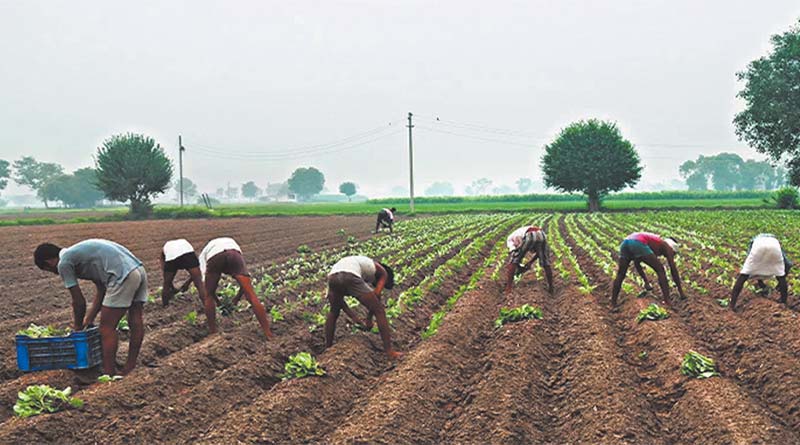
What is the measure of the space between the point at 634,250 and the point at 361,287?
534cm

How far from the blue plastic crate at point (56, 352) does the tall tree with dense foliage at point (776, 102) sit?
49.1m

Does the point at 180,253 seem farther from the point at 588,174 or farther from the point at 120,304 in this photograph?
the point at 588,174

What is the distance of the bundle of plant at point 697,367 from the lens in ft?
25.2

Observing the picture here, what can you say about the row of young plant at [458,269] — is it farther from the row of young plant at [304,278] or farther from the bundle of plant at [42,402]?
the bundle of plant at [42,402]

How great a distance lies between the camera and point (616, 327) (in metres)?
10.9

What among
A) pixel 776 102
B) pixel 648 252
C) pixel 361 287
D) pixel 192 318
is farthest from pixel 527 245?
pixel 776 102

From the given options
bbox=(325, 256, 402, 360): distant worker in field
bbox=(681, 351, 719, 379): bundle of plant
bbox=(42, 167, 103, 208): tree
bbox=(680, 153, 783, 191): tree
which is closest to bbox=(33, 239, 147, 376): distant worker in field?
bbox=(325, 256, 402, 360): distant worker in field

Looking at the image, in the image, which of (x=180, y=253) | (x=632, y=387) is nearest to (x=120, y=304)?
(x=180, y=253)

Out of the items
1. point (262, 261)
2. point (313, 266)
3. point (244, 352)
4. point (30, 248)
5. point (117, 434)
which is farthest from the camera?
point (30, 248)

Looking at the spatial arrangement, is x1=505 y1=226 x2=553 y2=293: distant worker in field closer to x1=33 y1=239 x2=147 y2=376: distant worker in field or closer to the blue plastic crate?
x1=33 y1=239 x2=147 y2=376: distant worker in field

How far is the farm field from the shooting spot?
250 inches

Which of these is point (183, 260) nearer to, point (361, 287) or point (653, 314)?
point (361, 287)

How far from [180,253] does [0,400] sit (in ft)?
12.4

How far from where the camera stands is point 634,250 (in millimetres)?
11508
